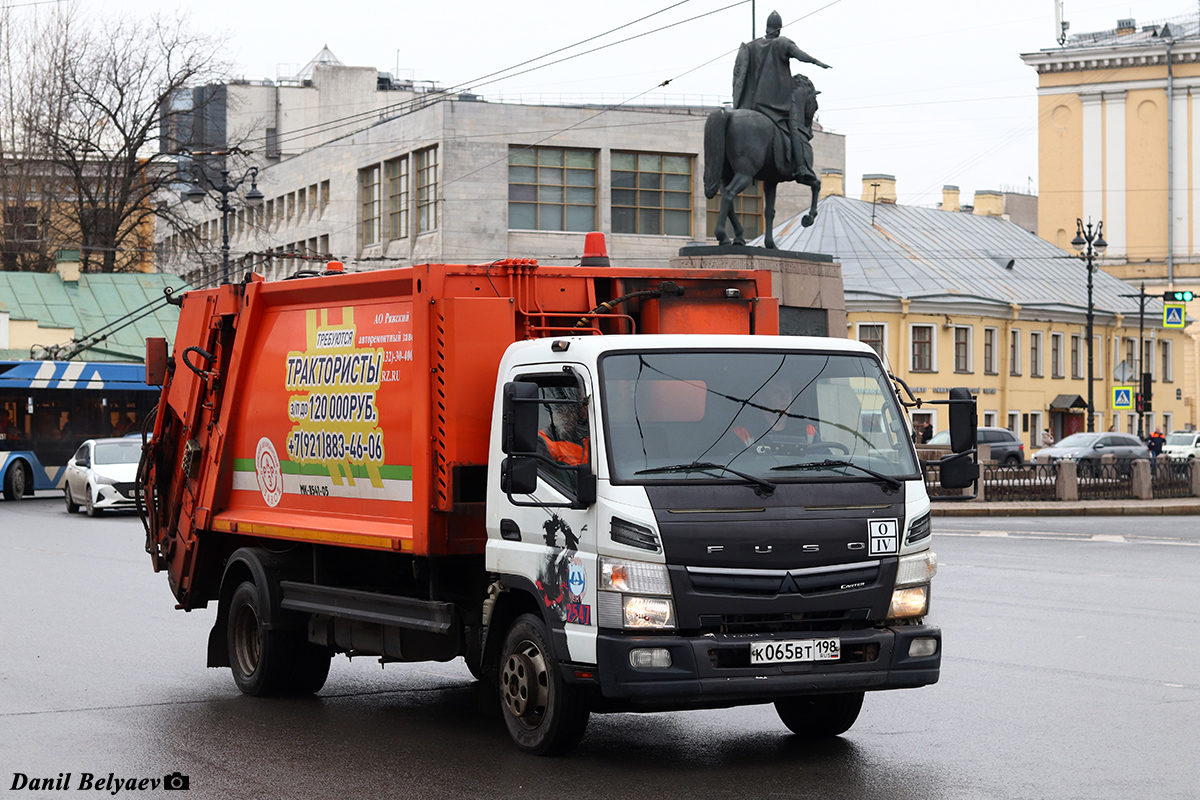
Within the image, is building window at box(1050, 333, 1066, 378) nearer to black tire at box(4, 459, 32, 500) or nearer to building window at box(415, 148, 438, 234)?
building window at box(415, 148, 438, 234)

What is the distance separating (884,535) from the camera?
8008mm

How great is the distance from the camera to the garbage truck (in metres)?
7.68

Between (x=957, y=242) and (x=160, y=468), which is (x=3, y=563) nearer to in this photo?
(x=160, y=468)

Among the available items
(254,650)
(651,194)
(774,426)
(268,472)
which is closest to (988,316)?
(651,194)

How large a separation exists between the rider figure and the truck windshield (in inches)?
824

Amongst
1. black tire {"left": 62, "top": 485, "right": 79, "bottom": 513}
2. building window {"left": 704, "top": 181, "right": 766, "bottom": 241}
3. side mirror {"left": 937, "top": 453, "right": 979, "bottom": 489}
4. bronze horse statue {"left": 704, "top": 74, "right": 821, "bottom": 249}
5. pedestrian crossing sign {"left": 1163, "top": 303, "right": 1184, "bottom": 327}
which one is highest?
building window {"left": 704, "top": 181, "right": 766, "bottom": 241}

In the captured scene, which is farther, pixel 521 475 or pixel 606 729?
pixel 606 729

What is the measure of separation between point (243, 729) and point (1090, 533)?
71.9 feet

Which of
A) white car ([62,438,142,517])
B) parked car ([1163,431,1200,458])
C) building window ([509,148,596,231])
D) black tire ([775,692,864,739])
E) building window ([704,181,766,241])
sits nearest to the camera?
black tire ([775,692,864,739])

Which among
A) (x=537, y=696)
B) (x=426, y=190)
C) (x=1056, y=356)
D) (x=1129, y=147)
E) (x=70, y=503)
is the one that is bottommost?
(x=70, y=503)

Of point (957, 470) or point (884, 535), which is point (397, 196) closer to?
point (957, 470)

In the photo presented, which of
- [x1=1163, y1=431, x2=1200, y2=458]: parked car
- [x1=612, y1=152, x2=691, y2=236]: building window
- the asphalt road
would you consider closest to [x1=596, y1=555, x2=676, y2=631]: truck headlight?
the asphalt road

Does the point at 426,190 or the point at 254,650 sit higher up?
the point at 426,190

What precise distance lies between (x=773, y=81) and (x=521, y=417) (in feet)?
71.6
